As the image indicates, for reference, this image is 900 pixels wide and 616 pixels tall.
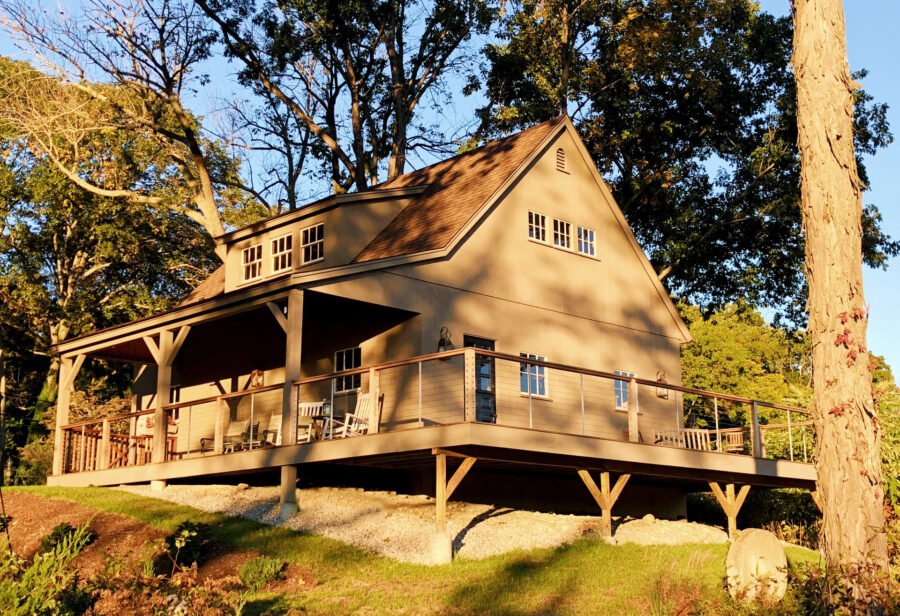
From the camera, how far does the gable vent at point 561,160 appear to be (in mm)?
24234

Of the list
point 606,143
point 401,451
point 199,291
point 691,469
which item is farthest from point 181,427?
point 606,143

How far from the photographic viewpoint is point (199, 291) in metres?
28.8

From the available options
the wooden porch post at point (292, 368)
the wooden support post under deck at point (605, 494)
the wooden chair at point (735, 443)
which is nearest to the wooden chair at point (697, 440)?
the wooden chair at point (735, 443)

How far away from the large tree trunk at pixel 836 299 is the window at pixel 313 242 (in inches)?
573

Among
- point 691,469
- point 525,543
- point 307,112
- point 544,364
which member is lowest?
point 525,543

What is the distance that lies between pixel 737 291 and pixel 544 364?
18.9 meters

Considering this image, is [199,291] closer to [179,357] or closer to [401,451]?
[179,357]

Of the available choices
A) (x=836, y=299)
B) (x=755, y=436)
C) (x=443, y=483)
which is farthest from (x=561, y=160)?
(x=836, y=299)

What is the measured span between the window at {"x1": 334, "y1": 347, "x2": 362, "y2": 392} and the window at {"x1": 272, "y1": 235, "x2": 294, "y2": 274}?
3.27m

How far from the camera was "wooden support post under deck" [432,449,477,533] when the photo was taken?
15766 millimetres

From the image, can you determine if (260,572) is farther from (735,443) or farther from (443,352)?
(735,443)

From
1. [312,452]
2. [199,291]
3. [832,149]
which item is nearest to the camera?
[832,149]

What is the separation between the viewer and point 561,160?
79.8 ft

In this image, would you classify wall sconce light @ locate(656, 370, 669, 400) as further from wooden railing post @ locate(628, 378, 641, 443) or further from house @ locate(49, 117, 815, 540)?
wooden railing post @ locate(628, 378, 641, 443)
